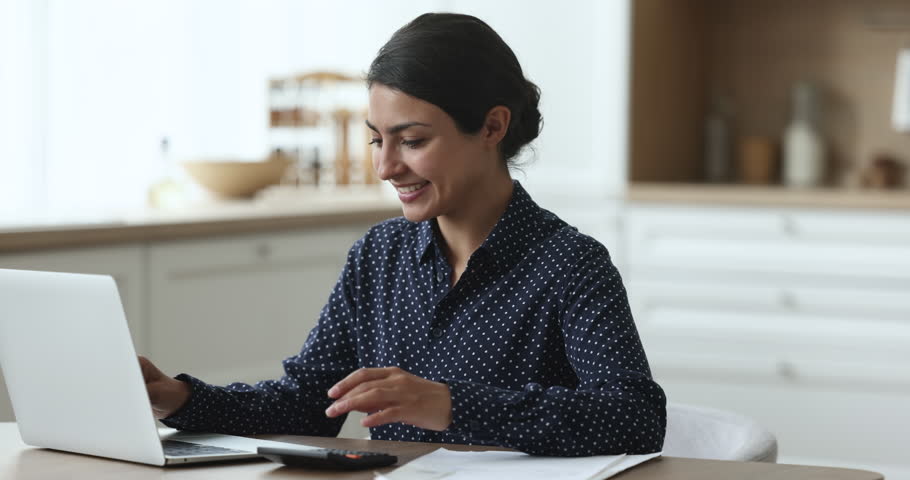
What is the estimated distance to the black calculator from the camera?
1.22m

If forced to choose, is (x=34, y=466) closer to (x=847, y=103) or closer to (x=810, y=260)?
(x=810, y=260)

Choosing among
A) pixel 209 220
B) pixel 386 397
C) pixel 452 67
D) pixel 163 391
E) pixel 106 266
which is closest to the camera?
pixel 386 397

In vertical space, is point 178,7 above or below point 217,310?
above

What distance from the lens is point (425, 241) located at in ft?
5.48

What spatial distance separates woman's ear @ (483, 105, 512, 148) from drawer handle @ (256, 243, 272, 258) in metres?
1.73

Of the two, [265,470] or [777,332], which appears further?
[777,332]

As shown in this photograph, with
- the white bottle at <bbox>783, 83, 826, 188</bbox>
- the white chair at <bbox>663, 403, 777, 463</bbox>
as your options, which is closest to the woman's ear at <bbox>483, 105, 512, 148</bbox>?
the white chair at <bbox>663, 403, 777, 463</bbox>

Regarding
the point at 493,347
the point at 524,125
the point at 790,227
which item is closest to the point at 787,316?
the point at 790,227

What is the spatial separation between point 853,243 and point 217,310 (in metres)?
1.93

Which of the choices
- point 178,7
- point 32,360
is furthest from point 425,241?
point 178,7

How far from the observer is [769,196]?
3.93 meters

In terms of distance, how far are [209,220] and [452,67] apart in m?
1.64

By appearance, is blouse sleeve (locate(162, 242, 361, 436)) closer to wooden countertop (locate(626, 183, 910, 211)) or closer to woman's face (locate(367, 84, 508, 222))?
woman's face (locate(367, 84, 508, 222))

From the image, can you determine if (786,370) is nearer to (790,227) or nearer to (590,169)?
(790,227)
